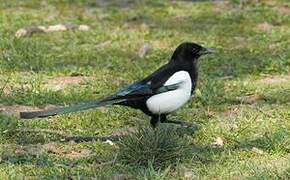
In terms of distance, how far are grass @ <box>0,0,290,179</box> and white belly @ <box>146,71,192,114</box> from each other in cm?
28

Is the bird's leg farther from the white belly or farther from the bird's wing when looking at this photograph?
the bird's wing

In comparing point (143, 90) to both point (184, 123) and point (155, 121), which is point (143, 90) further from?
point (184, 123)

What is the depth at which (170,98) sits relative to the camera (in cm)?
532

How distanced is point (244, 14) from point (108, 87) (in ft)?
12.5

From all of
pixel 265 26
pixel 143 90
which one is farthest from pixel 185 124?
pixel 265 26

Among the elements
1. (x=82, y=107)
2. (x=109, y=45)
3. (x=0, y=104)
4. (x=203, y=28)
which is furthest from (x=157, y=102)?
(x=203, y=28)

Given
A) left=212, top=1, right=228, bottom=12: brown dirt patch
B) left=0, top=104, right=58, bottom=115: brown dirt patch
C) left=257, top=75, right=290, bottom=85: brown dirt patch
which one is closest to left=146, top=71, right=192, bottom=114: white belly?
left=0, top=104, right=58, bottom=115: brown dirt patch

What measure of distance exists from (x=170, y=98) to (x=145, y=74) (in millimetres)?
2410

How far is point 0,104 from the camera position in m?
6.45

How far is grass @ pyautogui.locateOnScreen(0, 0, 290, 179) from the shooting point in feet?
16.2

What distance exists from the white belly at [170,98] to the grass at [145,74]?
0.28 meters

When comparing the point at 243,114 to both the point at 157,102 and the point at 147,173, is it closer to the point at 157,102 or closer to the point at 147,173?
the point at 157,102

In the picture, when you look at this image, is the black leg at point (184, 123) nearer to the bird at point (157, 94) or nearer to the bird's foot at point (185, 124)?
the bird's foot at point (185, 124)

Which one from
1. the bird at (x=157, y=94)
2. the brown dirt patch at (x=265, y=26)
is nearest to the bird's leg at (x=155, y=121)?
the bird at (x=157, y=94)
